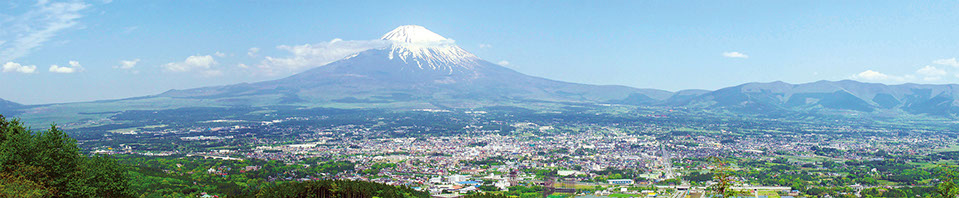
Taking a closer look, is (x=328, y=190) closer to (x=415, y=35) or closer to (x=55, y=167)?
(x=55, y=167)

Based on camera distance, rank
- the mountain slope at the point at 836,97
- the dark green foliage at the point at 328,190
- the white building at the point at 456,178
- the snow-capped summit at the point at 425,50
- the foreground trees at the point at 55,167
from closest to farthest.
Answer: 1. the foreground trees at the point at 55,167
2. the dark green foliage at the point at 328,190
3. the white building at the point at 456,178
4. the mountain slope at the point at 836,97
5. the snow-capped summit at the point at 425,50

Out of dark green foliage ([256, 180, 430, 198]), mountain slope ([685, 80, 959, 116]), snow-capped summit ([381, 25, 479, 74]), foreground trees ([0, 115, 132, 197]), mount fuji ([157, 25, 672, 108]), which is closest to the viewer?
foreground trees ([0, 115, 132, 197])

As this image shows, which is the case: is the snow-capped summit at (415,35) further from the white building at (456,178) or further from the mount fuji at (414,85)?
the white building at (456,178)

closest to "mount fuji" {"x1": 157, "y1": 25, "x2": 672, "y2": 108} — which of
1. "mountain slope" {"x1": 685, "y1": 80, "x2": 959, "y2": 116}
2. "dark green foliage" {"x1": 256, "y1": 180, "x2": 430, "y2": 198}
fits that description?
"mountain slope" {"x1": 685, "y1": 80, "x2": 959, "y2": 116}

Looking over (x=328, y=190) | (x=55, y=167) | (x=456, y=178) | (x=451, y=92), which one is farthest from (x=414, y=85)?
(x=55, y=167)

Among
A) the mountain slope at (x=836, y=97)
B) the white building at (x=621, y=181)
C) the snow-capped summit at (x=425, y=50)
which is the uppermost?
the snow-capped summit at (x=425, y=50)

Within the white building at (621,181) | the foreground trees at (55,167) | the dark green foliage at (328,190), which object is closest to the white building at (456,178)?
the white building at (621,181)

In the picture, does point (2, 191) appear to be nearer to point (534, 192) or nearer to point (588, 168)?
point (534, 192)

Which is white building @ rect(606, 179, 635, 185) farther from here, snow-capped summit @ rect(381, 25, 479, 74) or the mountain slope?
snow-capped summit @ rect(381, 25, 479, 74)
